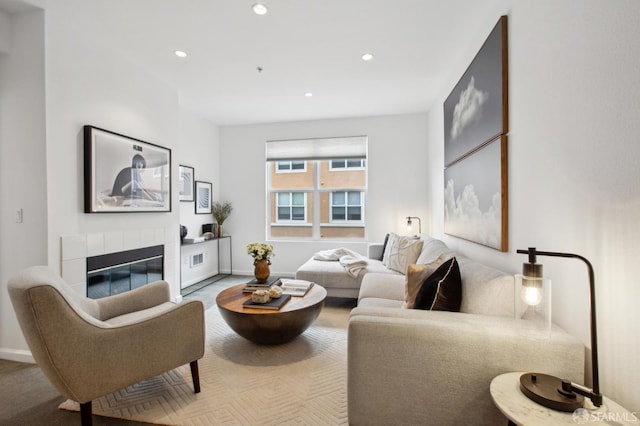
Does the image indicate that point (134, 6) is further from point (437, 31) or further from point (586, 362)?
point (586, 362)

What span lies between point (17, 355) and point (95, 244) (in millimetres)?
981

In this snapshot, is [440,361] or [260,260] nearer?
[440,361]

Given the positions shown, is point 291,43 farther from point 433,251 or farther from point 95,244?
point 95,244

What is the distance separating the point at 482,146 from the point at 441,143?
1.51 m

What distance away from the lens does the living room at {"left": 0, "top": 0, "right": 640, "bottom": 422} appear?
1.05 metres

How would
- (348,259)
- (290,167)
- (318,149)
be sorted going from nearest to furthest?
(348,259) < (318,149) < (290,167)

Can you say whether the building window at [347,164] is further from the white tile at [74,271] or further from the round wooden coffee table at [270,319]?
the white tile at [74,271]

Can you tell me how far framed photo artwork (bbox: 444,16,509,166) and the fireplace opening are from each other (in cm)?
346

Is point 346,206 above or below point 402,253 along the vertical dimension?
above

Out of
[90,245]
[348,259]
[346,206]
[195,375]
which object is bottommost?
[195,375]

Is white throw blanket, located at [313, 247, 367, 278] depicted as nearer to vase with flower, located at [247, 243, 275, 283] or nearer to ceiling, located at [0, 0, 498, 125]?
vase with flower, located at [247, 243, 275, 283]

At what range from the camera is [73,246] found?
2338mm

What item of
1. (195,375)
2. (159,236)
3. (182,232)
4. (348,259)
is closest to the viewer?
(195,375)

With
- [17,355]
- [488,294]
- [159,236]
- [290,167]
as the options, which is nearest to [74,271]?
[17,355]
